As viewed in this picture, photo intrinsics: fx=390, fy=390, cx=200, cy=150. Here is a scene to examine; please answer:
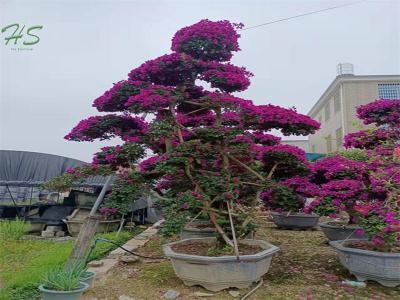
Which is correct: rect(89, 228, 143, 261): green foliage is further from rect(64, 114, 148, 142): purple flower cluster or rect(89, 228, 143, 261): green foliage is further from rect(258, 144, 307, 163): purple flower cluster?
rect(258, 144, 307, 163): purple flower cluster

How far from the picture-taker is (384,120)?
168 inches

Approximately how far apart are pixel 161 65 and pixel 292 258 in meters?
2.61

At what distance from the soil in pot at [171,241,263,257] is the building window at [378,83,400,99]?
12.2 metres

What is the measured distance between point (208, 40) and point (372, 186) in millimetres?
2081

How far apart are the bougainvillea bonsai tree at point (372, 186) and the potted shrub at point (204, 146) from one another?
35 centimetres

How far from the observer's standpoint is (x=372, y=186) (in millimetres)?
3584

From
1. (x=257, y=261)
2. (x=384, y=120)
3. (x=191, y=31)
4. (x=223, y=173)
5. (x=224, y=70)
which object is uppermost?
(x=191, y=31)

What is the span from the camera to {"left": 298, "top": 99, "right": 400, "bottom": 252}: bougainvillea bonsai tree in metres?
3.22

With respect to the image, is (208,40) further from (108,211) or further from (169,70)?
(108,211)

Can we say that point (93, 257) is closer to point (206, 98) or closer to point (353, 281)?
point (206, 98)

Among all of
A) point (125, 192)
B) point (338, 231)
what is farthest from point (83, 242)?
point (338, 231)

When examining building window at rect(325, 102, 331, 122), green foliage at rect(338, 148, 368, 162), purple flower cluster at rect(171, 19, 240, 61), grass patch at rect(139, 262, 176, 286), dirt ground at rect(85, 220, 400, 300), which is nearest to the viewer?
dirt ground at rect(85, 220, 400, 300)

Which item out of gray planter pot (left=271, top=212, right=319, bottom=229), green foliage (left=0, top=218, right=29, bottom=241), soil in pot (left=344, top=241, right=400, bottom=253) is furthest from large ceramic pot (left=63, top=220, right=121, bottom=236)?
soil in pot (left=344, top=241, right=400, bottom=253)

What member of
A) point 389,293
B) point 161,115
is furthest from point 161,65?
point 389,293
